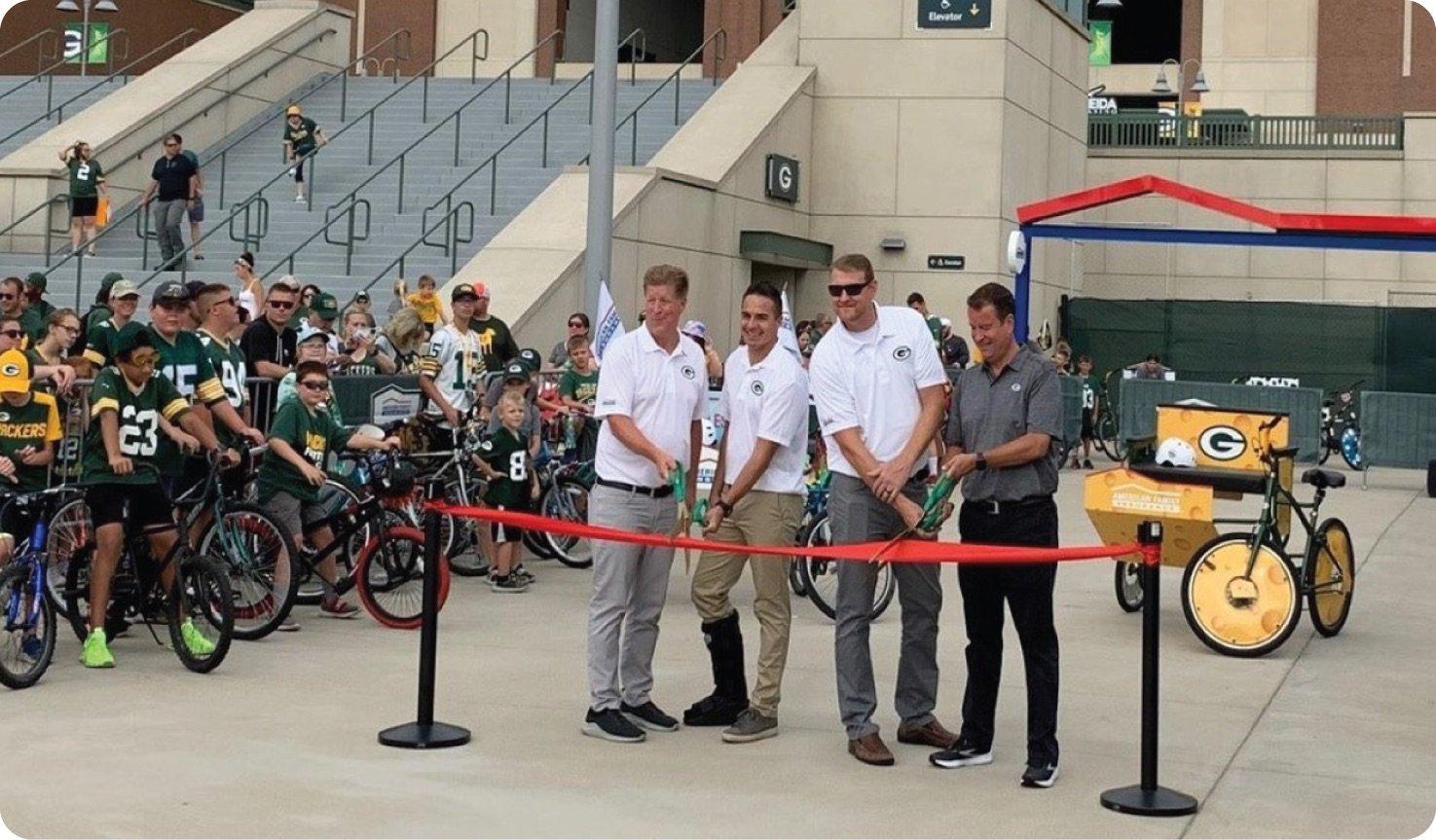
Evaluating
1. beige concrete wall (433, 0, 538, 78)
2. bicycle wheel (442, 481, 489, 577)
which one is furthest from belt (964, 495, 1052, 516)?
beige concrete wall (433, 0, 538, 78)

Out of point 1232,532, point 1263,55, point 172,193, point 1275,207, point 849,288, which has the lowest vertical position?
point 1232,532

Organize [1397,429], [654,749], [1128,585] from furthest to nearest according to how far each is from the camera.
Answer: [1397,429] < [1128,585] < [654,749]

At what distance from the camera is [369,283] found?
22.6 metres

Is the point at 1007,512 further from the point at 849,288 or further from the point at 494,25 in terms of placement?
the point at 494,25

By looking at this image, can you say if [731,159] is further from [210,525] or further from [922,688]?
[922,688]

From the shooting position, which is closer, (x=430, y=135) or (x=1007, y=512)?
(x=1007, y=512)

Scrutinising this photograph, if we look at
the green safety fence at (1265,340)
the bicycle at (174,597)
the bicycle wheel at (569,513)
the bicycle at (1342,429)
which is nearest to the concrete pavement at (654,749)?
the bicycle at (174,597)

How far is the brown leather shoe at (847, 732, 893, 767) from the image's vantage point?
27.7 feet

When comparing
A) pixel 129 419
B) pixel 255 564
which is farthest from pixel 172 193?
pixel 129 419

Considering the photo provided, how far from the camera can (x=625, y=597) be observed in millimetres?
9031

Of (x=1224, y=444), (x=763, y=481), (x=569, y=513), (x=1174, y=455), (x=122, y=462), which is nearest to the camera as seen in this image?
(x=763, y=481)

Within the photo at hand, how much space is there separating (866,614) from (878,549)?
0.33m

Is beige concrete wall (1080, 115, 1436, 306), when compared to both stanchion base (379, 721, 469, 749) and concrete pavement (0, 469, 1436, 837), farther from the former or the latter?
stanchion base (379, 721, 469, 749)

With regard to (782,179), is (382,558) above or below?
below
